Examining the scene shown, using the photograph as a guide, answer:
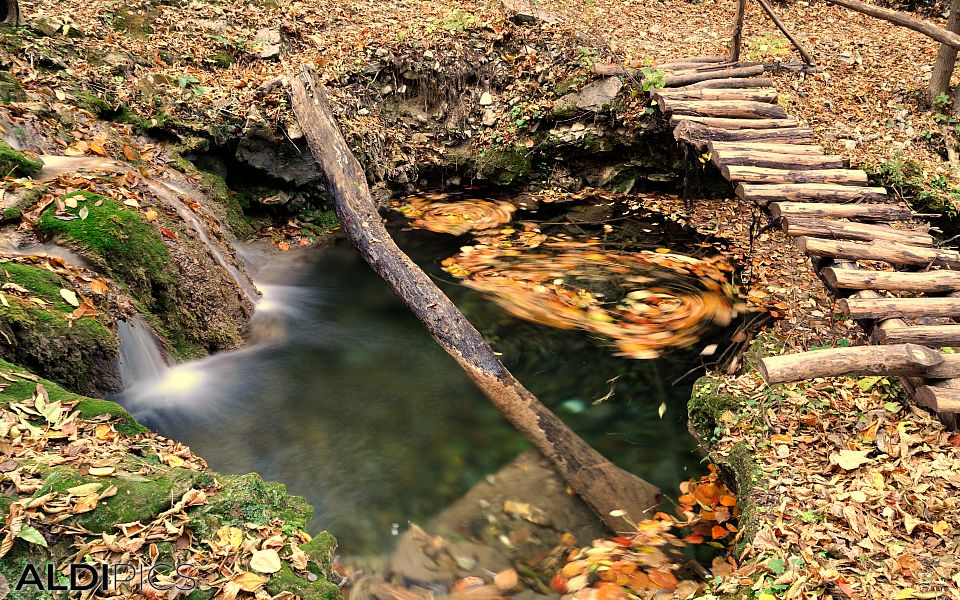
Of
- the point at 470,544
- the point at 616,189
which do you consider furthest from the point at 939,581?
the point at 616,189

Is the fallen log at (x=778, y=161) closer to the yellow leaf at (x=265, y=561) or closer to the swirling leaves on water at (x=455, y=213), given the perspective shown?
the swirling leaves on water at (x=455, y=213)

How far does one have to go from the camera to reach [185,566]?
273 cm

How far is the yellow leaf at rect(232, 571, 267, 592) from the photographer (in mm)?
2748

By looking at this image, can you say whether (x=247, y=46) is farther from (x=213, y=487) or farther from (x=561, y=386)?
(x=213, y=487)

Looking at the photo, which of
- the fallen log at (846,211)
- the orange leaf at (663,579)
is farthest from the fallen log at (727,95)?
the orange leaf at (663,579)

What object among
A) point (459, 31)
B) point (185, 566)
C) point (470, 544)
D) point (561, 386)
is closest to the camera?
point (185, 566)

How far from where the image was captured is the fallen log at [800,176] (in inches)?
243

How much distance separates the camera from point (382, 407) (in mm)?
5523

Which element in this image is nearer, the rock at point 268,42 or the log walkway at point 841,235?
the log walkway at point 841,235

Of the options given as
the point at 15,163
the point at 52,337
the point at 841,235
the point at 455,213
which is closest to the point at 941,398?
the point at 841,235

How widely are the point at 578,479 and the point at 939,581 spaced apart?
2246mm

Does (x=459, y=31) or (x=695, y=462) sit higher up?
(x=459, y=31)

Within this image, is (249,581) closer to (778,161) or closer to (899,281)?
(899,281)

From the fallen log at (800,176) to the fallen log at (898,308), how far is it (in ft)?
6.22
